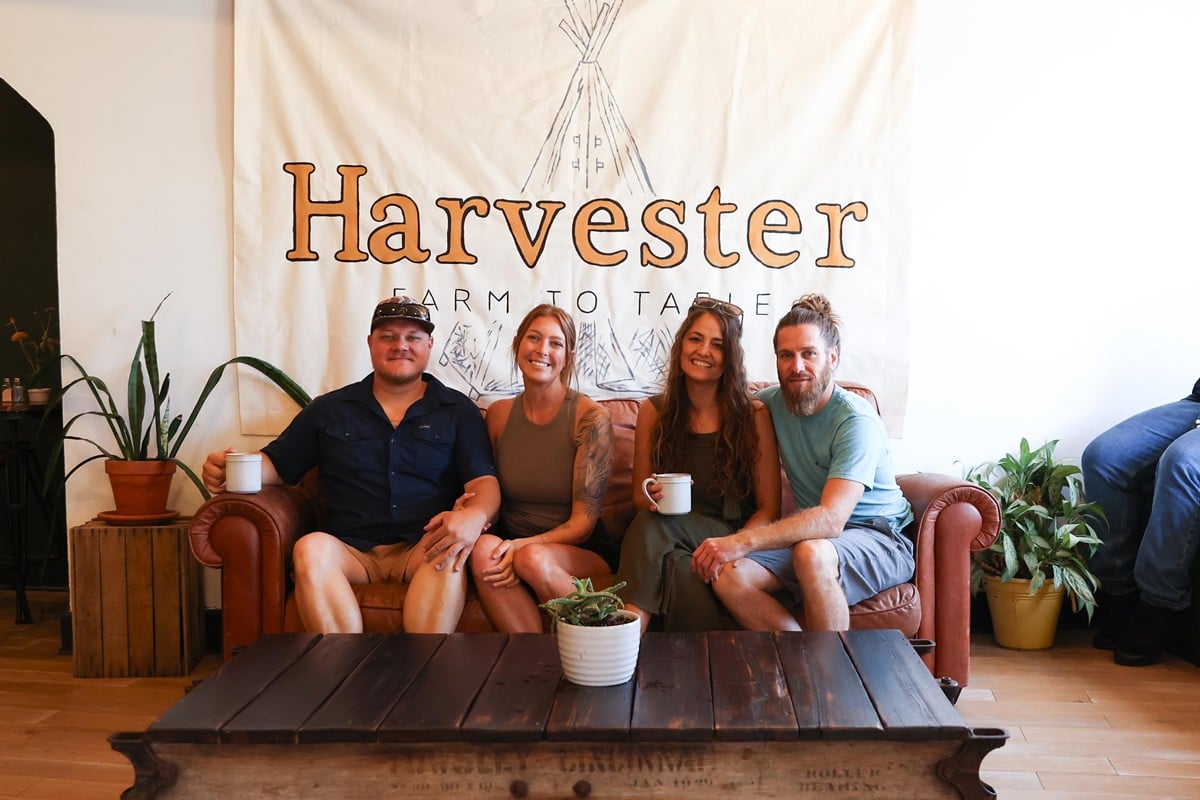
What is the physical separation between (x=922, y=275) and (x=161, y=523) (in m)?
2.72

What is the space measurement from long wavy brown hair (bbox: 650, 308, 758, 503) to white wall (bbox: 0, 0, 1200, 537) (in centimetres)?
106

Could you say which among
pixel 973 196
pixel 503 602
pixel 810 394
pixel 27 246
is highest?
pixel 973 196

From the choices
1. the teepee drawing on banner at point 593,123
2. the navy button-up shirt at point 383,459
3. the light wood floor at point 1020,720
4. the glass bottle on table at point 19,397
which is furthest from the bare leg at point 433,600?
the glass bottle on table at point 19,397

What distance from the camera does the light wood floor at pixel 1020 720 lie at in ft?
7.63

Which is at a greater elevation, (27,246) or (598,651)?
(27,246)

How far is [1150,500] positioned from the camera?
3395 millimetres

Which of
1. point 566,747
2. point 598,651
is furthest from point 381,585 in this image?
point 566,747

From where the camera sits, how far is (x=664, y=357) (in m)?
3.54

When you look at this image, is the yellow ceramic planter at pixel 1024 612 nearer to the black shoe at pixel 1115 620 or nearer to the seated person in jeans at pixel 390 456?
the black shoe at pixel 1115 620

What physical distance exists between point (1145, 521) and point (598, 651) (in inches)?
95.8

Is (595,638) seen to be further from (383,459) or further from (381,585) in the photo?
(383,459)

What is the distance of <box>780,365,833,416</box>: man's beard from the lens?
2750 mm

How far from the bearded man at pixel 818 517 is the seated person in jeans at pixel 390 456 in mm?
747

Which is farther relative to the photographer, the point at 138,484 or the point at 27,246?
the point at 27,246
